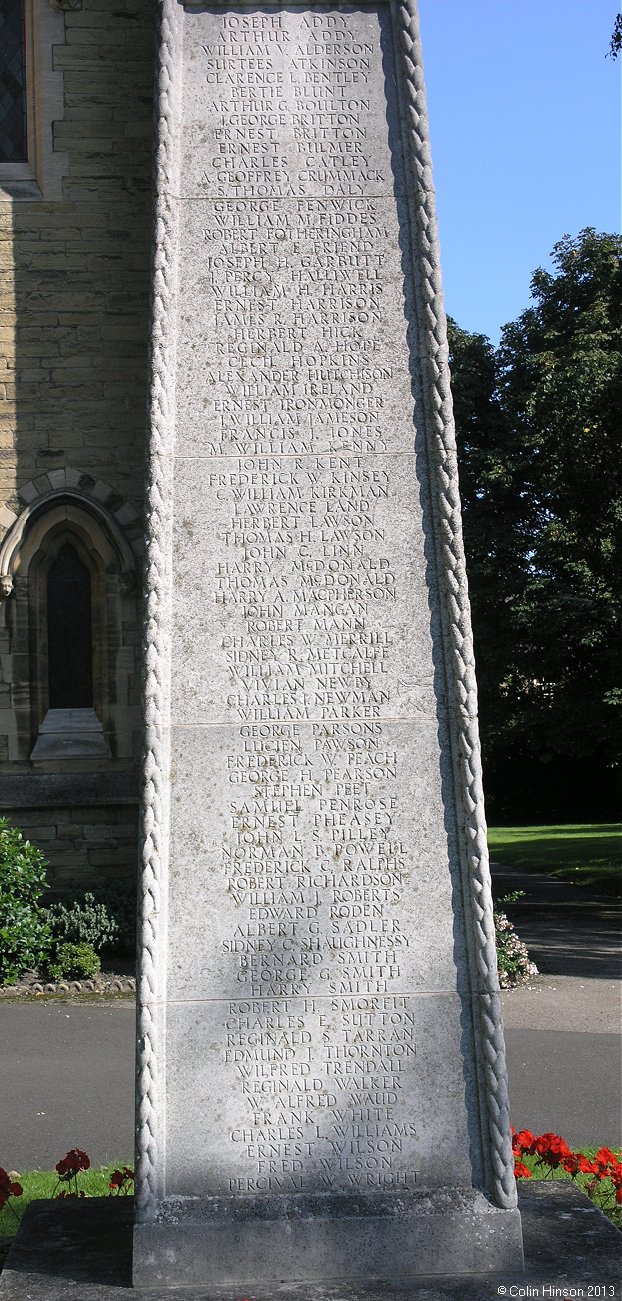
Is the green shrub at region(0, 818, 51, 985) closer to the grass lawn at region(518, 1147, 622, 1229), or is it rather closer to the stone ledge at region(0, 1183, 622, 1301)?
the grass lawn at region(518, 1147, 622, 1229)

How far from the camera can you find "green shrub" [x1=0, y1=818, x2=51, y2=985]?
11836 millimetres

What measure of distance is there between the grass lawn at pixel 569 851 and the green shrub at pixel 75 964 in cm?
977

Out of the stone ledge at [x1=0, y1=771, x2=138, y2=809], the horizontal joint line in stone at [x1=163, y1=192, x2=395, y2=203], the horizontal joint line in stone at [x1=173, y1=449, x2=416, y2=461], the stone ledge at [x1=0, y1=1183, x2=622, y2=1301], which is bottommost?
the stone ledge at [x1=0, y1=1183, x2=622, y2=1301]

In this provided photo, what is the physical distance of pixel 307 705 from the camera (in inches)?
171

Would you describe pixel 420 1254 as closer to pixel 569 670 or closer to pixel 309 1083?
pixel 309 1083

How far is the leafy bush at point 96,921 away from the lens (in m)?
12.2

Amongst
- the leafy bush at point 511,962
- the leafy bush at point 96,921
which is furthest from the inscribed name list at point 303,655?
the leafy bush at point 96,921

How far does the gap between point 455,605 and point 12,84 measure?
1200cm

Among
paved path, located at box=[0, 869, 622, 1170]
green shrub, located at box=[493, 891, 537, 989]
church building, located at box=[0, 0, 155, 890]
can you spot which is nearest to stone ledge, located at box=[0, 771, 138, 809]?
church building, located at box=[0, 0, 155, 890]

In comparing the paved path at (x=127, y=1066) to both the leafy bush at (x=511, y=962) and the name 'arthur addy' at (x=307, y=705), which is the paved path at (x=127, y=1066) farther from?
the name 'arthur addy' at (x=307, y=705)

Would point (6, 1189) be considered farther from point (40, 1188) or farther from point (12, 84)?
point (12, 84)

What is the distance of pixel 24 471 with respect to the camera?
13.4 m

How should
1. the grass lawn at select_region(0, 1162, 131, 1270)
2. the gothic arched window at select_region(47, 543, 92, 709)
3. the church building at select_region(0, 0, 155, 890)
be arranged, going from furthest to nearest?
the gothic arched window at select_region(47, 543, 92, 709) → the church building at select_region(0, 0, 155, 890) → the grass lawn at select_region(0, 1162, 131, 1270)

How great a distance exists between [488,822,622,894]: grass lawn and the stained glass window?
42.2 ft
